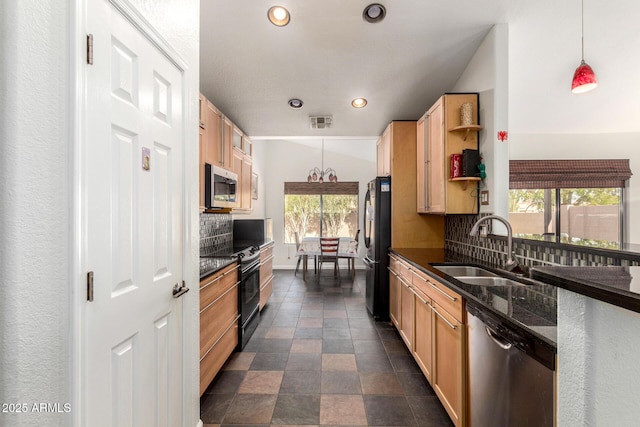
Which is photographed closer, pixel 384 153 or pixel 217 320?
pixel 217 320

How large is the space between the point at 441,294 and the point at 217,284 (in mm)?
1586

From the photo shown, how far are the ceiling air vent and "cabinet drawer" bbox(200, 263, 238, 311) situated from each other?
2.25 m

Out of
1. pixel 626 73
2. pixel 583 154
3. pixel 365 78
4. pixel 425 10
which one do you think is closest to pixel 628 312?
pixel 425 10

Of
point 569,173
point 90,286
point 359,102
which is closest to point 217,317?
point 90,286

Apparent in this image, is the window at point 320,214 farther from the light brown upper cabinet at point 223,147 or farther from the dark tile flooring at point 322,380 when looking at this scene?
the dark tile flooring at point 322,380

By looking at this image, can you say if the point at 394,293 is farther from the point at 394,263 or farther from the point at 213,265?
the point at 213,265

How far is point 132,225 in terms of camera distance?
1.14m

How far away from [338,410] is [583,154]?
5.21 metres

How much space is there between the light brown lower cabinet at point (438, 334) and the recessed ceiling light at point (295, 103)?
86.9 inches

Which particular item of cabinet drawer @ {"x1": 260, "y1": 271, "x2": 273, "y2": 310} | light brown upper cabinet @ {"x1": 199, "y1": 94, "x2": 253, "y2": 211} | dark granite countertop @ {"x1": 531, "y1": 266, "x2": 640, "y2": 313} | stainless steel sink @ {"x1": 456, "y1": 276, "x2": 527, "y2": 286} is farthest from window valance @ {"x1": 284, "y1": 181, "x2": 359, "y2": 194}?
dark granite countertop @ {"x1": 531, "y1": 266, "x2": 640, "y2": 313}

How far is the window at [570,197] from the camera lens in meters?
4.37

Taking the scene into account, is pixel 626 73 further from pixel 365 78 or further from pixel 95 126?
pixel 95 126

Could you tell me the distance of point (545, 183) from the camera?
14.8ft

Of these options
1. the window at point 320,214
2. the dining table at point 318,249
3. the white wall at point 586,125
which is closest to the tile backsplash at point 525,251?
the white wall at point 586,125
